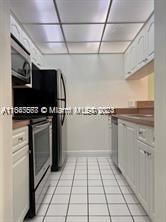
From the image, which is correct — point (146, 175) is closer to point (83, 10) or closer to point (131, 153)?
point (131, 153)

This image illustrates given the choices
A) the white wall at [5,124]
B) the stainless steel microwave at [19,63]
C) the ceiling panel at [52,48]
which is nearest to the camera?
the white wall at [5,124]

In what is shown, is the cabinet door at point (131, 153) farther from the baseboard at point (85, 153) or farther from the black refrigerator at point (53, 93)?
the baseboard at point (85, 153)

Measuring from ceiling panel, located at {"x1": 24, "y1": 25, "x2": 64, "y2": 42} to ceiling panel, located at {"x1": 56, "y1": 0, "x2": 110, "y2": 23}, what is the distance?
13.8 inches

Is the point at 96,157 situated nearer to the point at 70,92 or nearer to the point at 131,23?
the point at 70,92

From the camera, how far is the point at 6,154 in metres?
1.30

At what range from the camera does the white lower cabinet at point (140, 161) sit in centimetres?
183

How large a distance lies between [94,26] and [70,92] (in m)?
1.84

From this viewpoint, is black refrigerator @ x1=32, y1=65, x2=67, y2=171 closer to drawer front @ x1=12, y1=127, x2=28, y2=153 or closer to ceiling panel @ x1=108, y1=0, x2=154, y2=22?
ceiling panel @ x1=108, y1=0, x2=154, y2=22

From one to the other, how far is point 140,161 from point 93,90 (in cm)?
292

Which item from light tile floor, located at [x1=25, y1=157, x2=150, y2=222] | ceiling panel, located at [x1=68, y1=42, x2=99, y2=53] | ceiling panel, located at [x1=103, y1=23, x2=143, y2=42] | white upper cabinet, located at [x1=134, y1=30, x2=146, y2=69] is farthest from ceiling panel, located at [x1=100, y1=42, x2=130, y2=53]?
light tile floor, located at [x1=25, y1=157, x2=150, y2=222]

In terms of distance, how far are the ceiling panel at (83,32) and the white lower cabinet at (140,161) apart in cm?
147

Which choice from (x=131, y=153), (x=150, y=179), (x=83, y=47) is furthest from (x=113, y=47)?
(x=150, y=179)

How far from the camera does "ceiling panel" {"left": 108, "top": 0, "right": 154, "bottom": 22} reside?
257 centimetres

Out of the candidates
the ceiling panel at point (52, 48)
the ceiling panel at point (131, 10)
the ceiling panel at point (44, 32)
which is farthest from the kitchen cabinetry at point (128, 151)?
the ceiling panel at point (52, 48)
